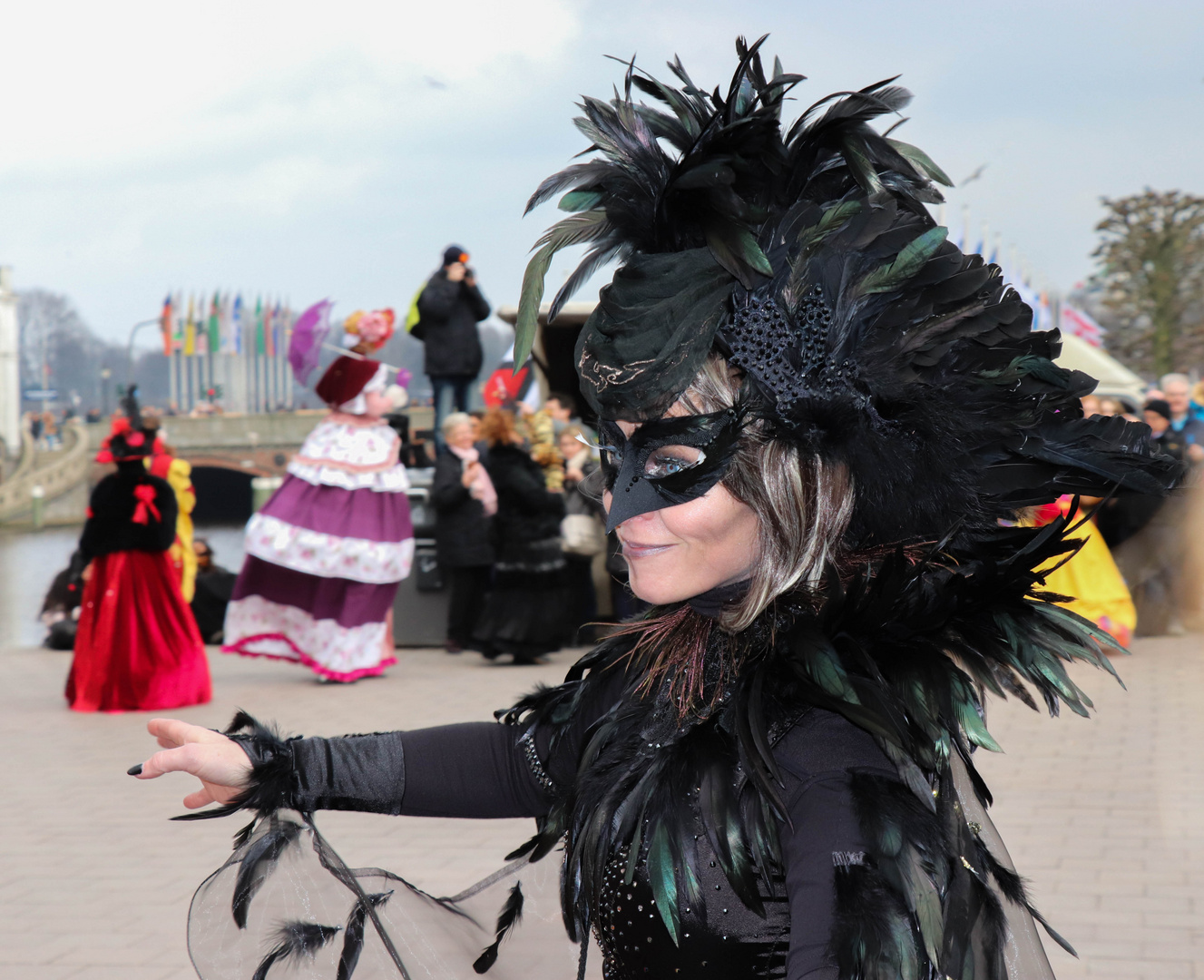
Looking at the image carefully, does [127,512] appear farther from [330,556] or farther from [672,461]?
[672,461]

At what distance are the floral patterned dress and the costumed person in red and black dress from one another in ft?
2.24

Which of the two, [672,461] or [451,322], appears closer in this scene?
[672,461]

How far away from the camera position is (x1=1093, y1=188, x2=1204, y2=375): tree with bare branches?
75.5 feet

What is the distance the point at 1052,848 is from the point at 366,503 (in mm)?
4951

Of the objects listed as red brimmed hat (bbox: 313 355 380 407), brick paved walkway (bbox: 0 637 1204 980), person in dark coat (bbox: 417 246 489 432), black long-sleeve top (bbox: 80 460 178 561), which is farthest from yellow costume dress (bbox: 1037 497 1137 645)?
black long-sleeve top (bbox: 80 460 178 561)

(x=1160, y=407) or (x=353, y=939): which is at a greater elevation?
(x=1160, y=407)

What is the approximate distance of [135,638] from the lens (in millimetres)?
7430

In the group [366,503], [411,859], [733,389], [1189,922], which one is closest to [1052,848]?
[1189,922]

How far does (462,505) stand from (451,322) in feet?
8.85

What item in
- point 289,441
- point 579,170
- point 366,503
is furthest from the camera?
point 289,441

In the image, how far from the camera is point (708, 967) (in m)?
1.40

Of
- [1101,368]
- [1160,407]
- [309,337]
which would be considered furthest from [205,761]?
[1101,368]

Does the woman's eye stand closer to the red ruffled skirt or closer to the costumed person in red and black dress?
the costumed person in red and black dress

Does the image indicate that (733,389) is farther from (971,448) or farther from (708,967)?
(708,967)
